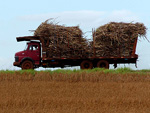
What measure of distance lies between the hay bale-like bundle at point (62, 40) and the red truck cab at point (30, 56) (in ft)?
2.39

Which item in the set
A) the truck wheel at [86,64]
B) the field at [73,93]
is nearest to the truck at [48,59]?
the truck wheel at [86,64]

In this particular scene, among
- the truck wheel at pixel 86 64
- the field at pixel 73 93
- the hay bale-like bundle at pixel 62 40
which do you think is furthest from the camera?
the truck wheel at pixel 86 64

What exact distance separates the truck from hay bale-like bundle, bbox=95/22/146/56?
0.37 m

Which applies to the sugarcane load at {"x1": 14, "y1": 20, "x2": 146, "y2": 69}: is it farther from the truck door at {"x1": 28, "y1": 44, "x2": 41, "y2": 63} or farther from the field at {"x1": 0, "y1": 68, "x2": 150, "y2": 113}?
the field at {"x1": 0, "y1": 68, "x2": 150, "y2": 113}

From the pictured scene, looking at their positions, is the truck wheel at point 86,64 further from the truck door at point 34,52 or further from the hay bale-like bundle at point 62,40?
the truck door at point 34,52

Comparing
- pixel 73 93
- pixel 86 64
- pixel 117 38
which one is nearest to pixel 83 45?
pixel 86 64

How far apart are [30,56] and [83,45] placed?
3.78 meters

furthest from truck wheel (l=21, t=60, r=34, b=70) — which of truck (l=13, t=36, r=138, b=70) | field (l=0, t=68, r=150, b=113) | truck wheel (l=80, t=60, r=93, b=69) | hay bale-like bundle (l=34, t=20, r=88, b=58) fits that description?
field (l=0, t=68, r=150, b=113)

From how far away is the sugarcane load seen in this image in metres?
20.0

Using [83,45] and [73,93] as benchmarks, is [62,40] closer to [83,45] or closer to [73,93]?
[83,45]

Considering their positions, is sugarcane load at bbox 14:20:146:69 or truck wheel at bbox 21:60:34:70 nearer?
sugarcane load at bbox 14:20:146:69

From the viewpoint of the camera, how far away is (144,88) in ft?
42.2

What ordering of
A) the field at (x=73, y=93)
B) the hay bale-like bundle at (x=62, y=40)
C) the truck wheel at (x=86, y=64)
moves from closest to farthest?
the field at (x=73, y=93), the hay bale-like bundle at (x=62, y=40), the truck wheel at (x=86, y=64)

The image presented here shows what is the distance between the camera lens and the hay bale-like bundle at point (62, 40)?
1992 centimetres
